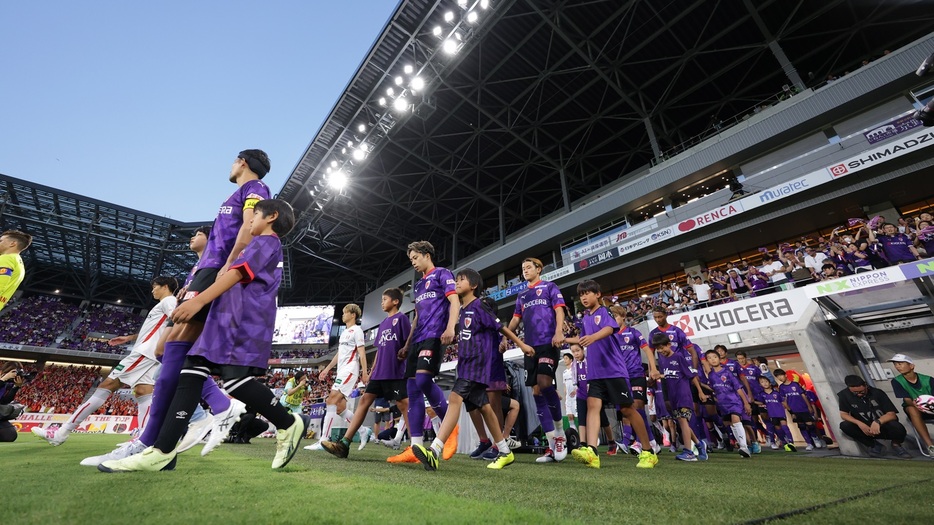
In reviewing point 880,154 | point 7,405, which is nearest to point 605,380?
point 7,405

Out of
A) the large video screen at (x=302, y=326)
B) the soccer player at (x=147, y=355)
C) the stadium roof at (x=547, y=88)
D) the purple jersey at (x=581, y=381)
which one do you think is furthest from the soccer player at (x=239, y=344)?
the large video screen at (x=302, y=326)

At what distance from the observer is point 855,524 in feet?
4.22

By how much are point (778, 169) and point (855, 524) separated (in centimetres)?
1697

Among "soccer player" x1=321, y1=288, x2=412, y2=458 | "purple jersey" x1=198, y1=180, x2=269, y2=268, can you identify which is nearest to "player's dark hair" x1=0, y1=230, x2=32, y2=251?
"purple jersey" x1=198, y1=180, x2=269, y2=268

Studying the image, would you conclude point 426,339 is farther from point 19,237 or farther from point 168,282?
point 19,237

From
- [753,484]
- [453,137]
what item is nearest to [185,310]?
[753,484]

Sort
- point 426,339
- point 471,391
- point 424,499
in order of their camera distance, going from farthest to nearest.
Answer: point 426,339 < point 471,391 < point 424,499

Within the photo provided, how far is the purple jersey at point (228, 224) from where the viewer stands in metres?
2.68

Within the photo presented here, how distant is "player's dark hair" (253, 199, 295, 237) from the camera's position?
8.21ft

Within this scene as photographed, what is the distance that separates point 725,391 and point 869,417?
1.80 metres

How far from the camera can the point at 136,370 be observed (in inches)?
163

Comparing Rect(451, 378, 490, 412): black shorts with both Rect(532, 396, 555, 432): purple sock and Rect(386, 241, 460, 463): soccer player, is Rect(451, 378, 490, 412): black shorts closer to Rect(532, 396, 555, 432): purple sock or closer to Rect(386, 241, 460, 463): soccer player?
Rect(386, 241, 460, 463): soccer player

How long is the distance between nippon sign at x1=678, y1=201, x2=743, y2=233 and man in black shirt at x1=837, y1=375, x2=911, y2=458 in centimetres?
1037

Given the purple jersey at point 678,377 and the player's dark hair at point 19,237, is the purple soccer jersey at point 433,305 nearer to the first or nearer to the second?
the purple jersey at point 678,377
